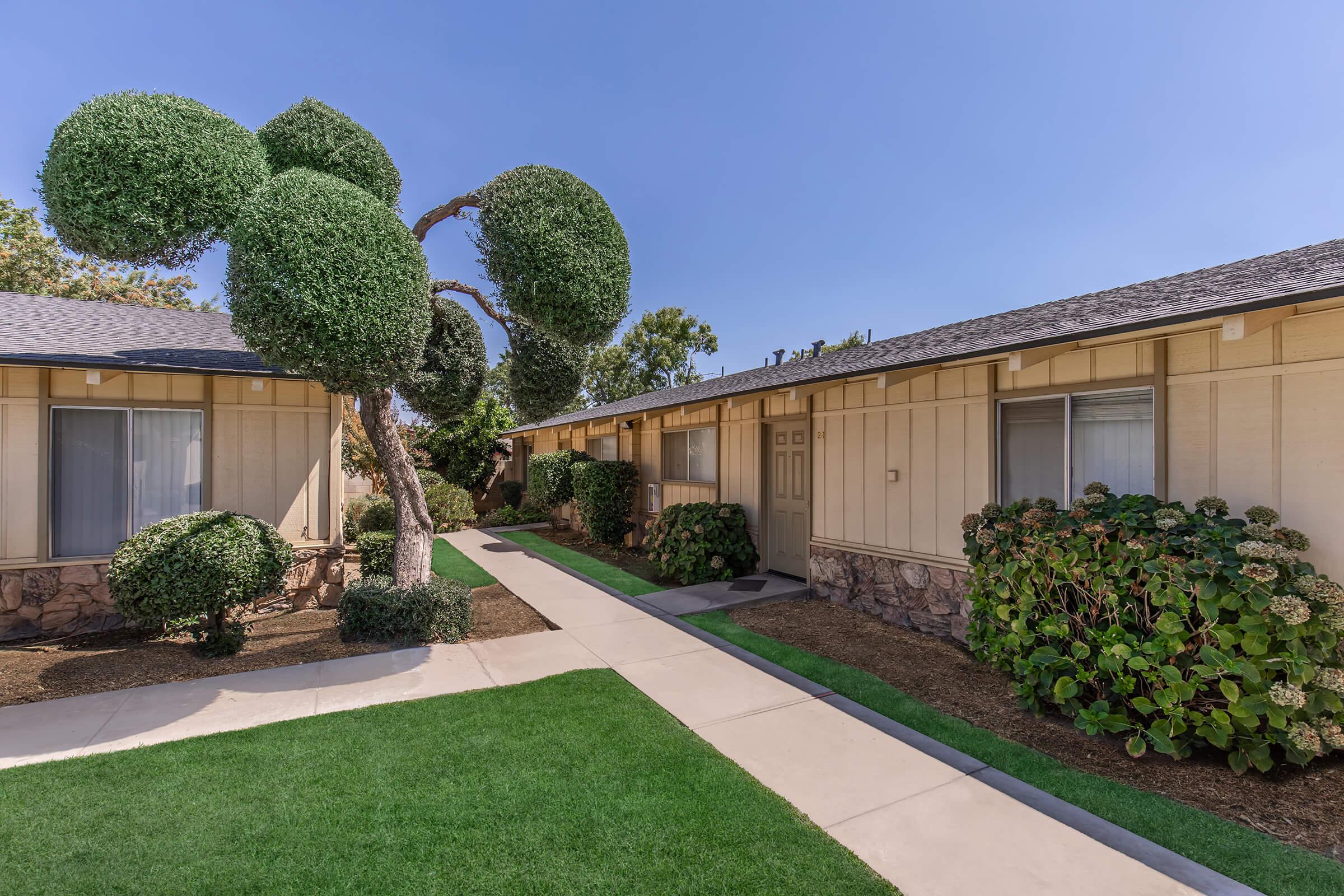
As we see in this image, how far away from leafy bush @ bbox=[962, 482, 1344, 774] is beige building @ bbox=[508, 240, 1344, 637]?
0.52 meters

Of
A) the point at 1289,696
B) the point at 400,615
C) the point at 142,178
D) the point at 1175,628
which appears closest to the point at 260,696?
the point at 400,615

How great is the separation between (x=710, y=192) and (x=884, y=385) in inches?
486

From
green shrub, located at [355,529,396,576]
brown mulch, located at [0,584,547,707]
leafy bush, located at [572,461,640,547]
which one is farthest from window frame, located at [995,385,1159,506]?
leafy bush, located at [572,461,640,547]

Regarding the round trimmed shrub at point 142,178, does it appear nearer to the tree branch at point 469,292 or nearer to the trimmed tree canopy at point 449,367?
the tree branch at point 469,292

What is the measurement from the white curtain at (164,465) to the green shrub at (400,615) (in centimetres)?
235

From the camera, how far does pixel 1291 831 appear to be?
9.11 ft

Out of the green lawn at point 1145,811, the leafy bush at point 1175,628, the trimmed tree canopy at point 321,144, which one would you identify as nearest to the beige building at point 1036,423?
the leafy bush at point 1175,628

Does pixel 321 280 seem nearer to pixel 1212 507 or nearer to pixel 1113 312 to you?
pixel 1113 312

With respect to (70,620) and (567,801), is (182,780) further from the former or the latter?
(70,620)

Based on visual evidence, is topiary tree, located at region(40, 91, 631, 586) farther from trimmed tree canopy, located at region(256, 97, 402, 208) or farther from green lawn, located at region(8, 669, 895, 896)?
green lawn, located at region(8, 669, 895, 896)

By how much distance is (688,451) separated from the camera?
10781 millimetres

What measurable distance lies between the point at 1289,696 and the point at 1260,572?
0.64 metres

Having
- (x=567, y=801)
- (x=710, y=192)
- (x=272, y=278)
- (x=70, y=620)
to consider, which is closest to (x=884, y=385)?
(x=567, y=801)

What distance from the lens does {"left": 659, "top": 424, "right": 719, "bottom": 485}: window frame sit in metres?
9.89
